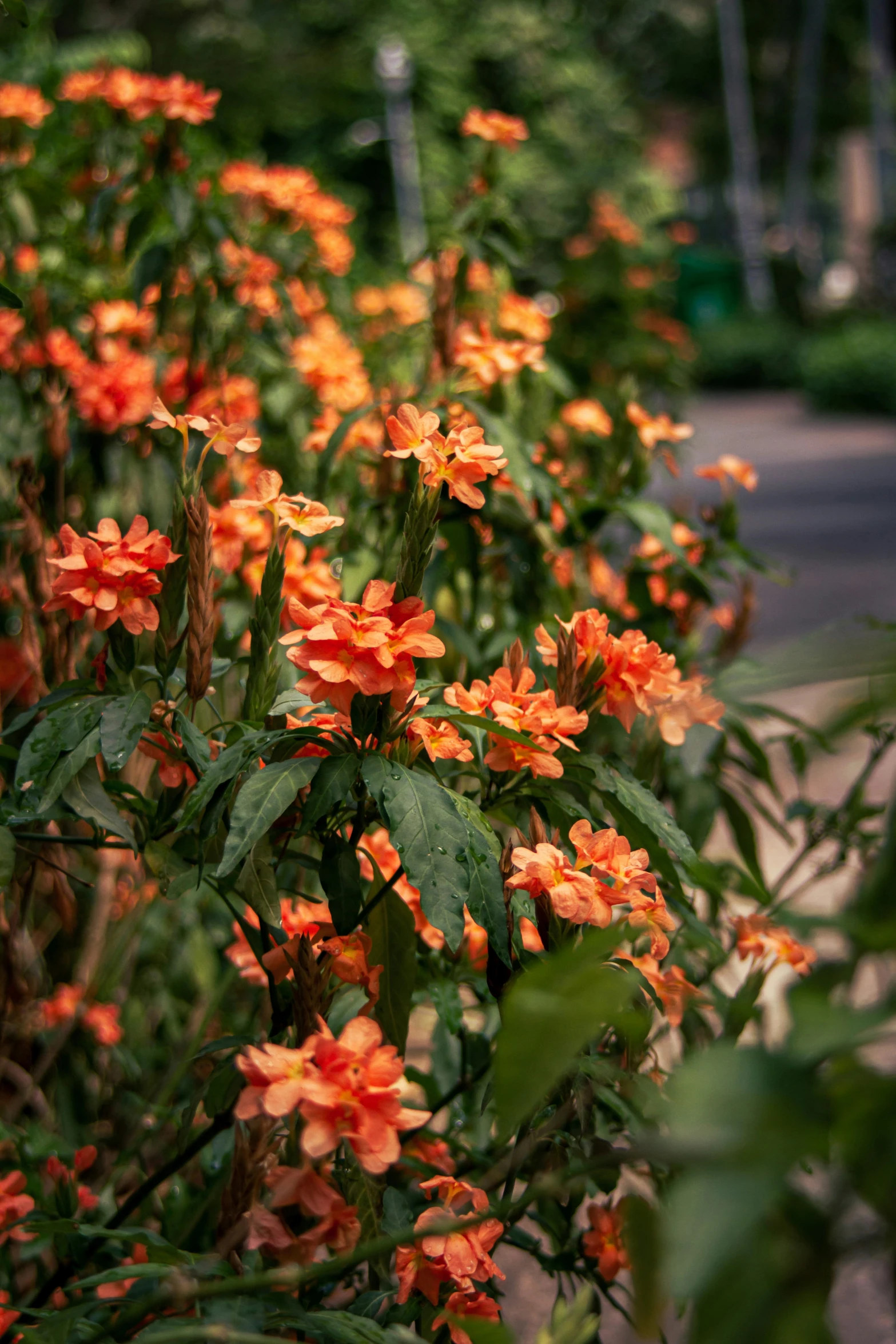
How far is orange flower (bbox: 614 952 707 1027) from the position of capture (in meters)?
0.99

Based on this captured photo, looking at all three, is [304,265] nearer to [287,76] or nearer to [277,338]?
[277,338]

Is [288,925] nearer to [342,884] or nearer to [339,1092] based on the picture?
[342,884]

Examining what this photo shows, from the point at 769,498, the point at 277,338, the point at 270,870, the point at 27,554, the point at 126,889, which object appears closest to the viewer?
the point at 270,870

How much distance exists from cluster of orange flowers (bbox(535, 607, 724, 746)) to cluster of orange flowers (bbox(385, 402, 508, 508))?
0.47 ft

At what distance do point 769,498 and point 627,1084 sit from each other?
29.2 feet

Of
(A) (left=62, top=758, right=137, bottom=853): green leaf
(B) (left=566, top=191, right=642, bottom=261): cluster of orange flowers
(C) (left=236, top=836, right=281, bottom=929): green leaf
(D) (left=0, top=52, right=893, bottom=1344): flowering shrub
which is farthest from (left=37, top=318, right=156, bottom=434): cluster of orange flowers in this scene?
(B) (left=566, top=191, right=642, bottom=261): cluster of orange flowers

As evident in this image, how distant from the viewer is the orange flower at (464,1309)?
83cm

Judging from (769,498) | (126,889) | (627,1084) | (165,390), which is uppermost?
(165,390)

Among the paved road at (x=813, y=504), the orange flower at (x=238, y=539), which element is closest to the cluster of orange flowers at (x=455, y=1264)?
the orange flower at (x=238, y=539)

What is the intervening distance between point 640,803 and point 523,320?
1.20 meters

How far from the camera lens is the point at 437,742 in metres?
0.91

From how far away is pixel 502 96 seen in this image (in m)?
15.9

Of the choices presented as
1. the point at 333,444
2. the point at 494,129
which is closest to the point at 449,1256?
the point at 333,444

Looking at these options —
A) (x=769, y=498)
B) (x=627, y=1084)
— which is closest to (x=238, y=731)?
(x=627, y=1084)
